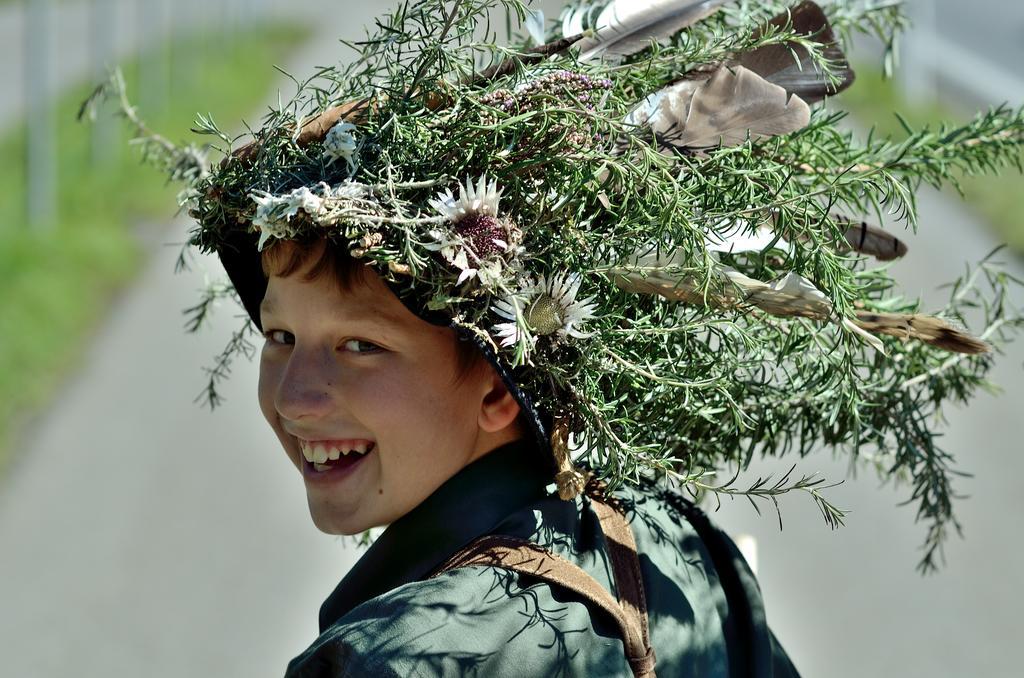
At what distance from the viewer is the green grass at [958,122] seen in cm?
841

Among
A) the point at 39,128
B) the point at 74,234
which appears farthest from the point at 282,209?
the point at 39,128

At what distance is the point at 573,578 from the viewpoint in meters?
1.71

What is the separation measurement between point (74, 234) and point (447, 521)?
7.50 m

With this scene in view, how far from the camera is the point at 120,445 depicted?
21.3 ft

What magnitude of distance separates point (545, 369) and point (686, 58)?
1.84 ft

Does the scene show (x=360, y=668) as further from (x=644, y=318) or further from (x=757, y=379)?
(x=757, y=379)

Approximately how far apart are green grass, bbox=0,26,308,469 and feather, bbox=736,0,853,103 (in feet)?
10.3

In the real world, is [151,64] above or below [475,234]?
above

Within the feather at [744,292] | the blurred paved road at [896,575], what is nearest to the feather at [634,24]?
the feather at [744,292]

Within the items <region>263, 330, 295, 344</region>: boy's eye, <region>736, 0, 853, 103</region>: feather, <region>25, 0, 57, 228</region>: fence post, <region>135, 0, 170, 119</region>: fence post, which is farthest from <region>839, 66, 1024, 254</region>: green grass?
<region>135, 0, 170, 119</region>: fence post

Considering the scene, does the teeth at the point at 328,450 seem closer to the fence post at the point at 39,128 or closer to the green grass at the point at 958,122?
the green grass at the point at 958,122

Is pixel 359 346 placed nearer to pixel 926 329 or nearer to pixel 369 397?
pixel 369 397

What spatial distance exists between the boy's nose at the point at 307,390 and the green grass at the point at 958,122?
4.98 meters

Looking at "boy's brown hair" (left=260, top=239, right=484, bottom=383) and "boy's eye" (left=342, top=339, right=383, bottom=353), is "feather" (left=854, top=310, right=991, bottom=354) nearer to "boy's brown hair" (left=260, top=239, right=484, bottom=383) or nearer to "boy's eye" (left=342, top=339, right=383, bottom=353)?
"boy's brown hair" (left=260, top=239, right=484, bottom=383)
